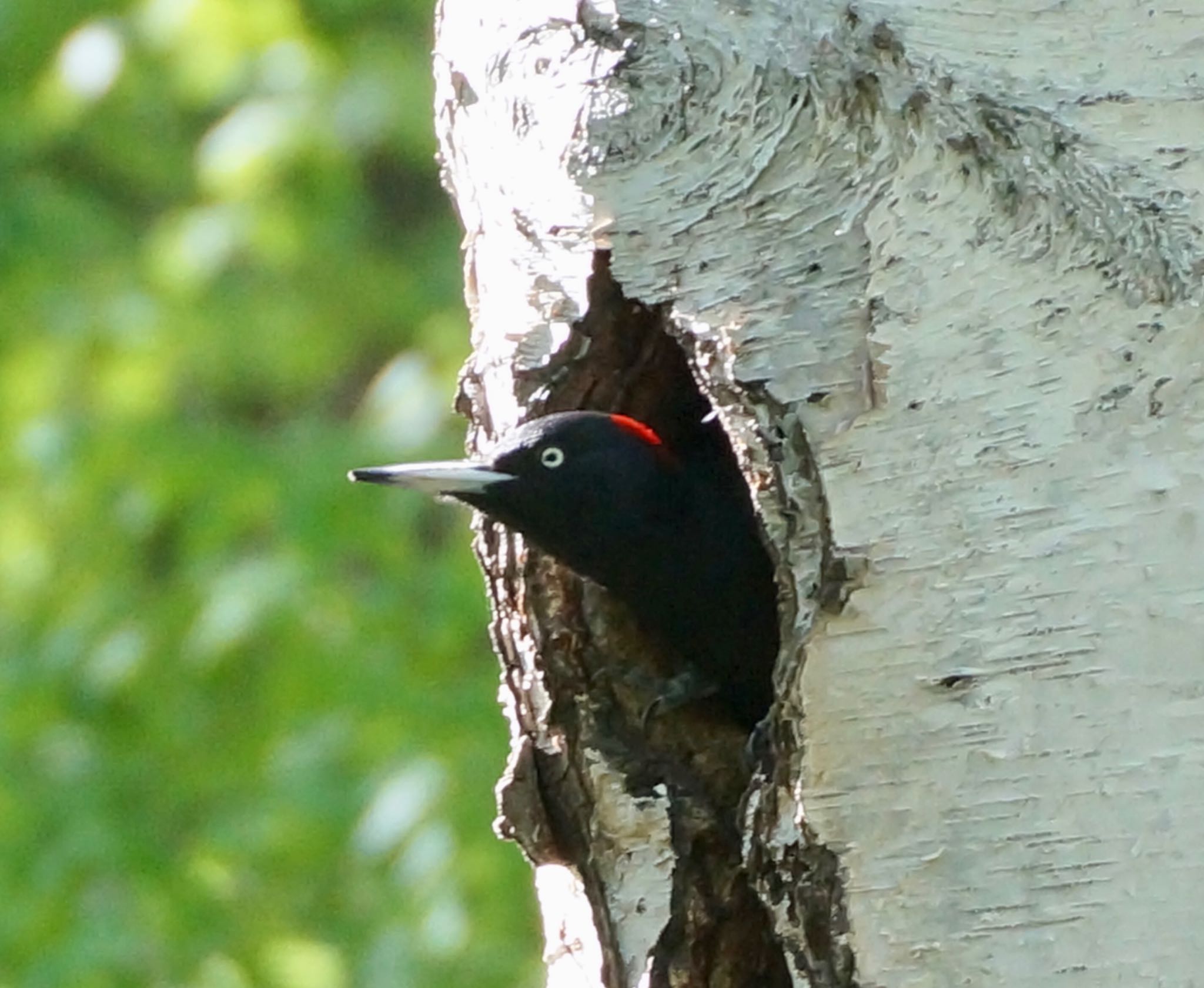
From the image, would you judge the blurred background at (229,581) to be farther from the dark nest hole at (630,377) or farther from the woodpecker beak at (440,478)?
the woodpecker beak at (440,478)

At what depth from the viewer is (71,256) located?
5.11 meters

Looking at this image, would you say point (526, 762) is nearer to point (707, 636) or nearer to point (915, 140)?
point (707, 636)

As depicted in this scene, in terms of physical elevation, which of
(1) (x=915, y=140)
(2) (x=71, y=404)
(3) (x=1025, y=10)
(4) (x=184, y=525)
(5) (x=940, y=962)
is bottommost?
(5) (x=940, y=962)

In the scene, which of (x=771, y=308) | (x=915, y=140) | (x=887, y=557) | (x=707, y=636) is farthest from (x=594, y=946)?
(x=915, y=140)

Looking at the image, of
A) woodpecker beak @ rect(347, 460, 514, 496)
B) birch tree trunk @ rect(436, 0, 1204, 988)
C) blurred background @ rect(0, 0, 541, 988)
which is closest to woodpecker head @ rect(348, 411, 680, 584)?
woodpecker beak @ rect(347, 460, 514, 496)

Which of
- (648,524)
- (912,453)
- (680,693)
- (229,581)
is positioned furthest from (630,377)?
(229,581)

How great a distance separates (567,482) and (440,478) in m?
0.15

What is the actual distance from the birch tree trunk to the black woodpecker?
163 mm

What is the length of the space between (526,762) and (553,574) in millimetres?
278

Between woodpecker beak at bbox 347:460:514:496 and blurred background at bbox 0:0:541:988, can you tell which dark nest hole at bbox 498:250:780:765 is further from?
blurred background at bbox 0:0:541:988

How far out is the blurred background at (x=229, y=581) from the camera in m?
3.98

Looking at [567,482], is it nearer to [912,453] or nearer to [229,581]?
[912,453]

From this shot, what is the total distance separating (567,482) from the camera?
2230 mm

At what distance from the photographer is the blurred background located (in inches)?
157
